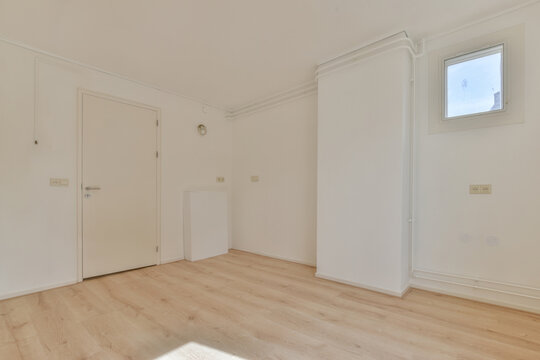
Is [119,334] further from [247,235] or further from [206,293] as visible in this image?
[247,235]

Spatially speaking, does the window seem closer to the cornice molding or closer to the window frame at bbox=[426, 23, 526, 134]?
the window frame at bbox=[426, 23, 526, 134]

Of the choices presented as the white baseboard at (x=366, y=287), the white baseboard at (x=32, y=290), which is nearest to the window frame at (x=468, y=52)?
the white baseboard at (x=366, y=287)

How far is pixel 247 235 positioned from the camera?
4.50 m

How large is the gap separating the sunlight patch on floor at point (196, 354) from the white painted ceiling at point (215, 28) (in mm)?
2768

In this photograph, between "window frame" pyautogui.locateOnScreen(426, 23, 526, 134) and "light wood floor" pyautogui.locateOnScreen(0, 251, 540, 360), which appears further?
"window frame" pyautogui.locateOnScreen(426, 23, 526, 134)

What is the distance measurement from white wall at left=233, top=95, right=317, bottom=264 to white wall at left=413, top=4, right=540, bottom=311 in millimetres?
1420

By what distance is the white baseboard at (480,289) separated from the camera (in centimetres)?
217

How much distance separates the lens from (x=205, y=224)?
4070 millimetres

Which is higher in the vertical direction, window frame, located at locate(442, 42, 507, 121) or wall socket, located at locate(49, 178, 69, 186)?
window frame, located at locate(442, 42, 507, 121)

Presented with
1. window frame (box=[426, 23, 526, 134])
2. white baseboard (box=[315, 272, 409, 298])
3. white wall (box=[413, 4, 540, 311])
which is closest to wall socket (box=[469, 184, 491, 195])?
white wall (box=[413, 4, 540, 311])

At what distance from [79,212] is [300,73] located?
3.39 m

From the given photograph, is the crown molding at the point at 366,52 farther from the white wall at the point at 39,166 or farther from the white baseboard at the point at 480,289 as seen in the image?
the white wall at the point at 39,166

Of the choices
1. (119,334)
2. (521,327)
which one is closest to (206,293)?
(119,334)

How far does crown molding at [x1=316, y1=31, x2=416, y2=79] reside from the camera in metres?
2.54
